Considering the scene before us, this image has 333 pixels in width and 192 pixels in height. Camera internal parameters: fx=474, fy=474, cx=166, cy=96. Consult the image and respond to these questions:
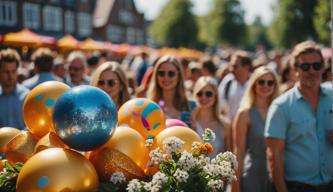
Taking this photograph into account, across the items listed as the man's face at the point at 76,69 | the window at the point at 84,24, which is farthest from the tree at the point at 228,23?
the man's face at the point at 76,69

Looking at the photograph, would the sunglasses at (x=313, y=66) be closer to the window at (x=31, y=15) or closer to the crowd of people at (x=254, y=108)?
the crowd of people at (x=254, y=108)

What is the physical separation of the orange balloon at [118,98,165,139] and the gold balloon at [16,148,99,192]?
0.73 metres

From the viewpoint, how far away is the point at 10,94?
211 inches

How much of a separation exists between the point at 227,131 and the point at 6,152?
280cm

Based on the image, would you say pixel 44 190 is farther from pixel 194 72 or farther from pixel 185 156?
pixel 194 72

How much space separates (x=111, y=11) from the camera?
53312mm

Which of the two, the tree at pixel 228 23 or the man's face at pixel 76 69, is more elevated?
the tree at pixel 228 23

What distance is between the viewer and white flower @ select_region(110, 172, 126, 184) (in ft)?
7.52

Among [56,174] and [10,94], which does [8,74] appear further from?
[56,174]

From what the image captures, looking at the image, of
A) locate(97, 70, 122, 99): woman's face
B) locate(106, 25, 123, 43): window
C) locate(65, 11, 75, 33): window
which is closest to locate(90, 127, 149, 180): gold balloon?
locate(97, 70, 122, 99): woman's face

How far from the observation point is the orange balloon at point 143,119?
303 cm

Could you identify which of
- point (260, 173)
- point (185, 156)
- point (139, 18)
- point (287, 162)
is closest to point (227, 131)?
point (260, 173)

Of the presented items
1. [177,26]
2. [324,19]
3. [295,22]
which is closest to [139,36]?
[177,26]

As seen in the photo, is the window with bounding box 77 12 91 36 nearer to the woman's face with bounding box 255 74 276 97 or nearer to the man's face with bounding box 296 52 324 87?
the woman's face with bounding box 255 74 276 97
